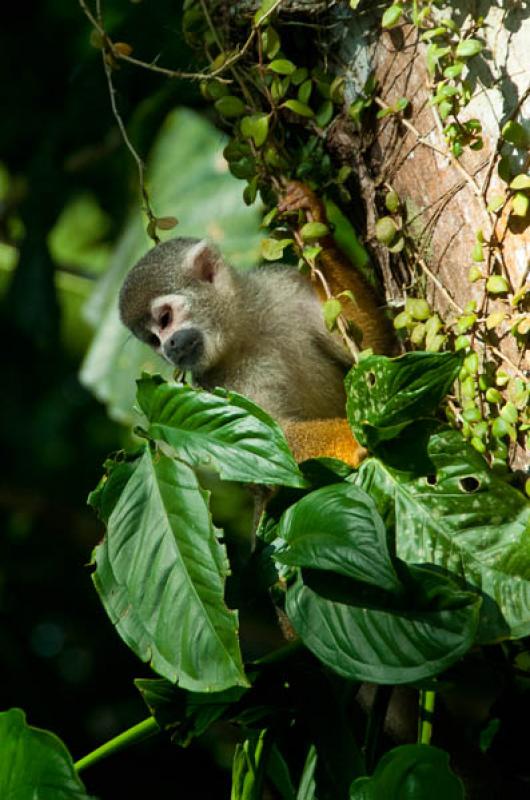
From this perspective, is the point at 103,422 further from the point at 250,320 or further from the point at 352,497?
the point at 352,497

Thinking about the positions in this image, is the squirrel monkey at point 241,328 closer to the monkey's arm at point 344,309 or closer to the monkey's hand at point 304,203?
the monkey's arm at point 344,309

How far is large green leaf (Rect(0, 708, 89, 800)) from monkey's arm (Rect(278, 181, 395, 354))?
1.14 m

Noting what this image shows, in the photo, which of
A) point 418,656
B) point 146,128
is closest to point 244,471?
point 418,656

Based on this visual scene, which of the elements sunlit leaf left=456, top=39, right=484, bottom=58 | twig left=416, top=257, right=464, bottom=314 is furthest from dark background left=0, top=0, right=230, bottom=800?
sunlit leaf left=456, top=39, right=484, bottom=58

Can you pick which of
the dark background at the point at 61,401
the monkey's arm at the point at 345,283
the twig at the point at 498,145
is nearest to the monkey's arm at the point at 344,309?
the monkey's arm at the point at 345,283

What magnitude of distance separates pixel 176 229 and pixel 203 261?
0.38 meters

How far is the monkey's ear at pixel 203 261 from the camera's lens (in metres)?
3.23

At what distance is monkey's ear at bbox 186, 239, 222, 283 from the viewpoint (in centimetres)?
323

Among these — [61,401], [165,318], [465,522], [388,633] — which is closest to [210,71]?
[165,318]

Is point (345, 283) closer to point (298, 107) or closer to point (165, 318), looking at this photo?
point (298, 107)

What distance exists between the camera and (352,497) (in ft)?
6.07

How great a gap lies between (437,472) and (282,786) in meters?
0.77

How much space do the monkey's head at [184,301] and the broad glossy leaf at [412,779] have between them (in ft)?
5.20

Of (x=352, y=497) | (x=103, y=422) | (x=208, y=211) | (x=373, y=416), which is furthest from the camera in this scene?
(x=103, y=422)
